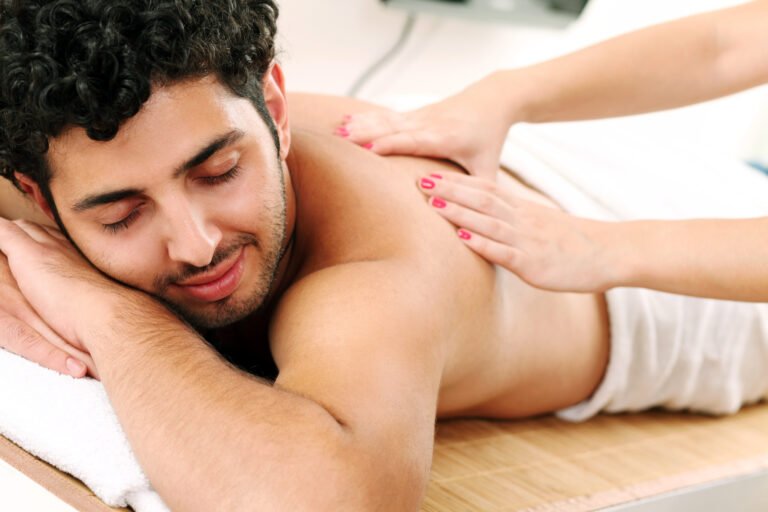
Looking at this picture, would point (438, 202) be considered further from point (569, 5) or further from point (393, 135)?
point (569, 5)

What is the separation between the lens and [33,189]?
4.11 feet

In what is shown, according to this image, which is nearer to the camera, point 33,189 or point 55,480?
point 55,480

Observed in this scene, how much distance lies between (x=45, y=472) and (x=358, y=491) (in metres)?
0.33

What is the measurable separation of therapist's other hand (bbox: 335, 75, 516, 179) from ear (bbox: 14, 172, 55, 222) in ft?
1.47

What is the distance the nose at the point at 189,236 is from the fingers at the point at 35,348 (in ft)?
0.54

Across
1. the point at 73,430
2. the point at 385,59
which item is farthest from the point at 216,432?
the point at 385,59

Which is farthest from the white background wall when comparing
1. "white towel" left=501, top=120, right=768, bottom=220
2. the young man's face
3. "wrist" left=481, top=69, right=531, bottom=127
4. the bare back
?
the young man's face

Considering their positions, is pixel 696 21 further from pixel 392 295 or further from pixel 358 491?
pixel 358 491

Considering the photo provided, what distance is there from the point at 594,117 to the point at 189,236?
755 millimetres

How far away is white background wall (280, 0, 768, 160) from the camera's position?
256 centimetres

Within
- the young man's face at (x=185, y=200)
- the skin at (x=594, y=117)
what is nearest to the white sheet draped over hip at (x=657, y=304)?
the skin at (x=594, y=117)

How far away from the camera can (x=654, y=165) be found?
1.94 metres

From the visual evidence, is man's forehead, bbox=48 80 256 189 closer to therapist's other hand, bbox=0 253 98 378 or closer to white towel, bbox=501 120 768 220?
therapist's other hand, bbox=0 253 98 378

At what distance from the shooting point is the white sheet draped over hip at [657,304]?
5.32 feet
